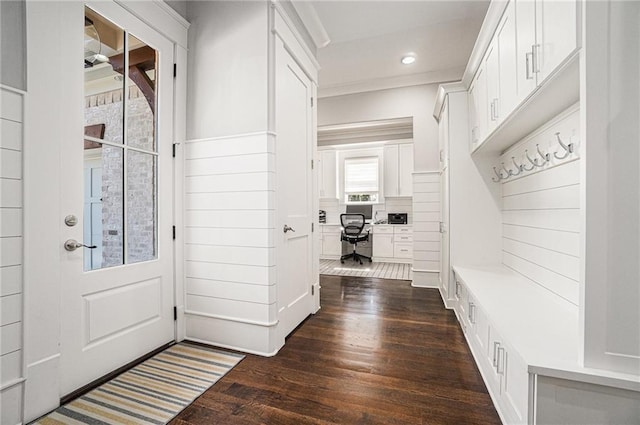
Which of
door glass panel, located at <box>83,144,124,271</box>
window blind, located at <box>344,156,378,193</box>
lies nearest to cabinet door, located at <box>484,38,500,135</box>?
door glass panel, located at <box>83,144,124,271</box>

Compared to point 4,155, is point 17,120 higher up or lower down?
higher up

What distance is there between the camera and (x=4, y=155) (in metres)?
1.31

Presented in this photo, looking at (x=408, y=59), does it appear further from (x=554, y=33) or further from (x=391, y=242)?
(x=391, y=242)

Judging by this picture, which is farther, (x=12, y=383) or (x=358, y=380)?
(x=358, y=380)

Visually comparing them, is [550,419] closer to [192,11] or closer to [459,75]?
[192,11]

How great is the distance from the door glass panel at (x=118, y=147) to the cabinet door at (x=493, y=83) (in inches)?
95.4

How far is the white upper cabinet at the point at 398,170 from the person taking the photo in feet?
19.8

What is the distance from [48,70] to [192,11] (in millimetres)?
1328

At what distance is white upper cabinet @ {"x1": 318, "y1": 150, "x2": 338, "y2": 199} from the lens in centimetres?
660

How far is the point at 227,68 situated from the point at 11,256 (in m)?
1.75

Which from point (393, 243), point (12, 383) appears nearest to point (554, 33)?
point (12, 383)

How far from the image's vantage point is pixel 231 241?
7.22ft

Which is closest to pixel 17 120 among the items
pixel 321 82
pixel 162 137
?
pixel 162 137

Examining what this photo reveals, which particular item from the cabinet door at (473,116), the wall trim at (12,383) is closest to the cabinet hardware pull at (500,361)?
the cabinet door at (473,116)
